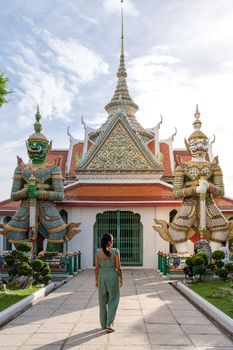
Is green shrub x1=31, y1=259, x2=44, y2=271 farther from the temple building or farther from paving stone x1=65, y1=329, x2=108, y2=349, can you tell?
the temple building

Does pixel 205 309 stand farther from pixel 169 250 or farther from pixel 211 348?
pixel 169 250

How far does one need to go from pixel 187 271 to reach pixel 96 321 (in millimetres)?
5405

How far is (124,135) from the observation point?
1947cm

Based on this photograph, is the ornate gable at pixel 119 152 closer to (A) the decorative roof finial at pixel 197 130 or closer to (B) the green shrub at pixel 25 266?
(A) the decorative roof finial at pixel 197 130

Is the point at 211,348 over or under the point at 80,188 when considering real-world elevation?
under

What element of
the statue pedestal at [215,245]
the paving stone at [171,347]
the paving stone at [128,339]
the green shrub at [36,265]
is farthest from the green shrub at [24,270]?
the statue pedestal at [215,245]

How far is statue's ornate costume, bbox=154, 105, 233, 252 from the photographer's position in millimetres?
14406

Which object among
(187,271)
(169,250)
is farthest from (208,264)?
(169,250)

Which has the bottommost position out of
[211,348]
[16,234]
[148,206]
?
[211,348]

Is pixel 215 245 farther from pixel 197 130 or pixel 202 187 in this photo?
pixel 197 130

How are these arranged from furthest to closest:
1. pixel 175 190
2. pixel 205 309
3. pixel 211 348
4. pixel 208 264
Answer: pixel 175 190 → pixel 208 264 → pixel 205 309 → pixel 211 348

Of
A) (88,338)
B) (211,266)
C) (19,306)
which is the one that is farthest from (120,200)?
(88,338)

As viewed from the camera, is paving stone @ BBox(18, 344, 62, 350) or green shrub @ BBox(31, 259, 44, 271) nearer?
paving stone @ BBox(18, 344, 62, 350)

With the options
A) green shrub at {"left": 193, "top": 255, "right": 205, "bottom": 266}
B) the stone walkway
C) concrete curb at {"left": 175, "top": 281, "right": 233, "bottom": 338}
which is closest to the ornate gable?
green shrub at {"left": 193, "top": 255, "right": 205, "bottom": 266}
